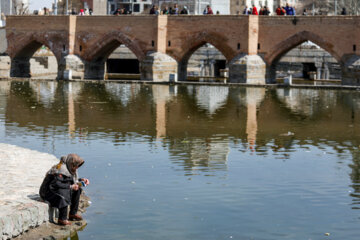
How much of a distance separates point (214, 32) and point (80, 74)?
30.8 feet

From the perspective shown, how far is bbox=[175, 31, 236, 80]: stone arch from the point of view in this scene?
145 feet

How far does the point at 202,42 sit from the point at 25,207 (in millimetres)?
36008

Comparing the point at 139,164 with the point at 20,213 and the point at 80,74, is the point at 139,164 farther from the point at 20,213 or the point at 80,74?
the point at 80,74

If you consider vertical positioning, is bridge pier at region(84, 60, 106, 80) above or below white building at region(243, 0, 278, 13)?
below

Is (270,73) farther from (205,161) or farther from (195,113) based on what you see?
(205,161)

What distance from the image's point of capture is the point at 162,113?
25.5 meters

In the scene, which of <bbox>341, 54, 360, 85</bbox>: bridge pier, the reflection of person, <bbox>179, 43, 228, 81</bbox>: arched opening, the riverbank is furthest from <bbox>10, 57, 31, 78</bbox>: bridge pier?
the reflection of person

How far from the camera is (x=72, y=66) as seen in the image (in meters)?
46.9

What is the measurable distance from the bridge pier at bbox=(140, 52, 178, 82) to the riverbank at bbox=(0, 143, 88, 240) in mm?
31881

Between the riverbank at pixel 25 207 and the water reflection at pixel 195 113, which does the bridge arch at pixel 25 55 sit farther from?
the riverbank at pixel 25 207

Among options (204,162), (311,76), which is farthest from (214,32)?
(204,162)

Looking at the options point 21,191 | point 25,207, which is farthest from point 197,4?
point 25,207

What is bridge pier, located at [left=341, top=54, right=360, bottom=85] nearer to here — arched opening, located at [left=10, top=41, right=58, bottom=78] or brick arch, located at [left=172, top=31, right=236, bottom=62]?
brick arch, located at [left=172, top=31, right=236, bottom=62]

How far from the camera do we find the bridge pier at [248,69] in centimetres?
4303
